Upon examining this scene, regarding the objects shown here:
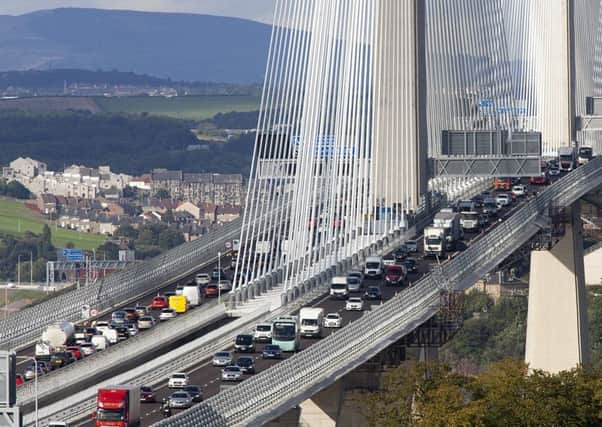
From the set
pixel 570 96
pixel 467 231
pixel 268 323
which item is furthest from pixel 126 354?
pixel 570 96

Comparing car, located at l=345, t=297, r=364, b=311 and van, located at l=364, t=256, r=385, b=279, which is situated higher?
van, located at l=364, t=256, r=385, b=279

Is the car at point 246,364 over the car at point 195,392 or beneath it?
over

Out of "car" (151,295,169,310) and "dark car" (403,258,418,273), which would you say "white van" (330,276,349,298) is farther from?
"car" (151,295,169,310)

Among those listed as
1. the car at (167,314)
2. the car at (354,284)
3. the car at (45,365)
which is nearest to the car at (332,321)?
the car at (354,284)

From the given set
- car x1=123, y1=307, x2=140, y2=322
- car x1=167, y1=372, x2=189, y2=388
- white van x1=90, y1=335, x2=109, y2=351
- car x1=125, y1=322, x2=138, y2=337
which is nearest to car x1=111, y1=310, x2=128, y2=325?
car x1=123, y1=307, x2=140, y2=322

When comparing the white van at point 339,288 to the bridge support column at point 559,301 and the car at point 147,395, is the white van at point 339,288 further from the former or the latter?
the bridge support column at point 559,301

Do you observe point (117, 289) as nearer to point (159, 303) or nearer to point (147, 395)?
point (159, 303)
